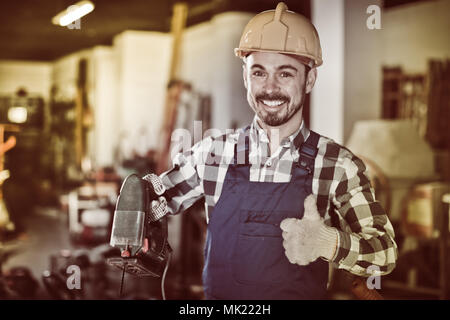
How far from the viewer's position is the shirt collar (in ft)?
6.12

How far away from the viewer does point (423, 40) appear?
748 centimetres

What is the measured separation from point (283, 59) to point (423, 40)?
21.2ft

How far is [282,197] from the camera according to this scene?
5.63 ft

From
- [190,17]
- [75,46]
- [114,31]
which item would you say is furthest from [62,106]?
[190,17]

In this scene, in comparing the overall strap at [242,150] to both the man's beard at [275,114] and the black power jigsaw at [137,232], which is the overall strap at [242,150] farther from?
the black power jigsaw at [137,232]

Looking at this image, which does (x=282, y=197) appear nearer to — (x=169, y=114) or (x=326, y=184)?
(x=326, y=184)

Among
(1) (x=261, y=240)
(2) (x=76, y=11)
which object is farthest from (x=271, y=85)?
(2) (x=76, y=11)

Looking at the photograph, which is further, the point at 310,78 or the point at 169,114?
the point at 169,114

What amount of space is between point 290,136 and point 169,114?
5027mm

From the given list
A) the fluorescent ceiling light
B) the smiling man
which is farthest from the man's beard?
the fluorescent ceiling light

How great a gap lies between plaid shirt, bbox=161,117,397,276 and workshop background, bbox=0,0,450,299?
0.71 ft

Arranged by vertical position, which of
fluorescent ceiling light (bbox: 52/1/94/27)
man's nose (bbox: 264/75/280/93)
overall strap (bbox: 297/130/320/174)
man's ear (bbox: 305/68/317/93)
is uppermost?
fluorescent ceiling light (bbox: 52/1/94/27)

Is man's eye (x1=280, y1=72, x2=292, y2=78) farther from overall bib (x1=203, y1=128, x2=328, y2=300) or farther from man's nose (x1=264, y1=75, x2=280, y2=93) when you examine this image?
overall bib (x1=203, y1=128, x2=328, y2=300)

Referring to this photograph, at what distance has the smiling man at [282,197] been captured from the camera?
63.5 inches
